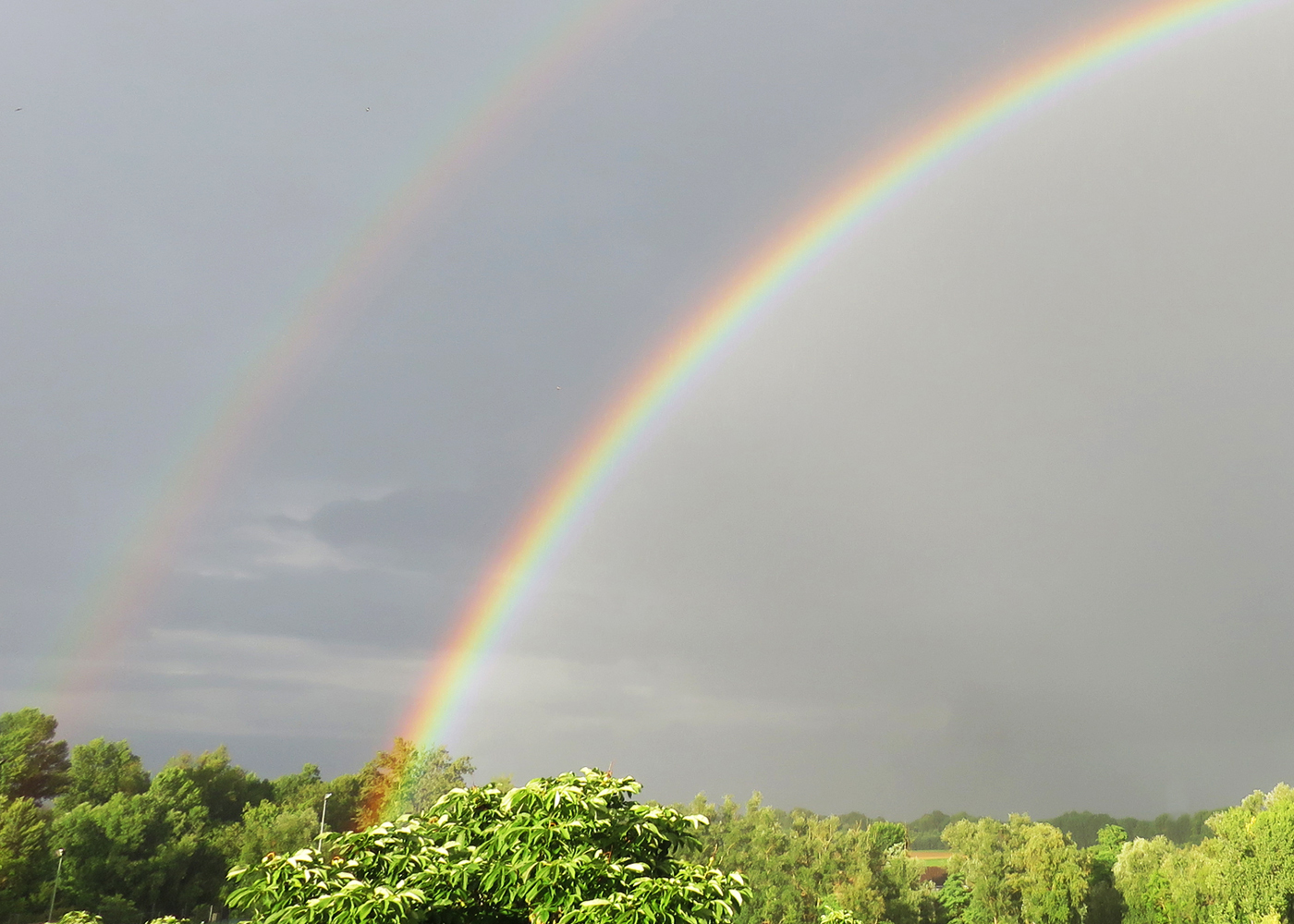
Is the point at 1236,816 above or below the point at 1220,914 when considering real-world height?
above

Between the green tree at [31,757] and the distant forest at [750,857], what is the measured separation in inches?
5.5

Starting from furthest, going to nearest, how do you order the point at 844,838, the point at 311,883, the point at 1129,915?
the point at 844,838, the point at 1129,915, the point at 311,883

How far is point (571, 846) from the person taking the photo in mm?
11438

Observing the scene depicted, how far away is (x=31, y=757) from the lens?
96.4 m

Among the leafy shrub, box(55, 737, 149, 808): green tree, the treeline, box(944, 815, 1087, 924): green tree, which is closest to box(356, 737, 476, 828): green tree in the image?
the treeline

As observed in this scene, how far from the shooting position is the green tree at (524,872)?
10375 mm

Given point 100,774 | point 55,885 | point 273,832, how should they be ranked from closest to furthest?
point 55,885, point 273,832, point 100,774

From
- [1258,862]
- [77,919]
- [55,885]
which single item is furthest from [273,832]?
[1258,862]

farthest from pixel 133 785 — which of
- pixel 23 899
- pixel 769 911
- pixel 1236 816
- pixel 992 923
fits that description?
pixel 1236 816

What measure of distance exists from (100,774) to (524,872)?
10883cm

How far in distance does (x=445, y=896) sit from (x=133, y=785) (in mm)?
109395

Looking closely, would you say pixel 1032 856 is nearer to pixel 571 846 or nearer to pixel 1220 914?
pixel 1220 914

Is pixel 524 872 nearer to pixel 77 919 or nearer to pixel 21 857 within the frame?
pixel 77 919

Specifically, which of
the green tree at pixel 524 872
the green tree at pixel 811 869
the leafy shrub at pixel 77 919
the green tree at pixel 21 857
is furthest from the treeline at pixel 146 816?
the green tree at pixel 524 872
